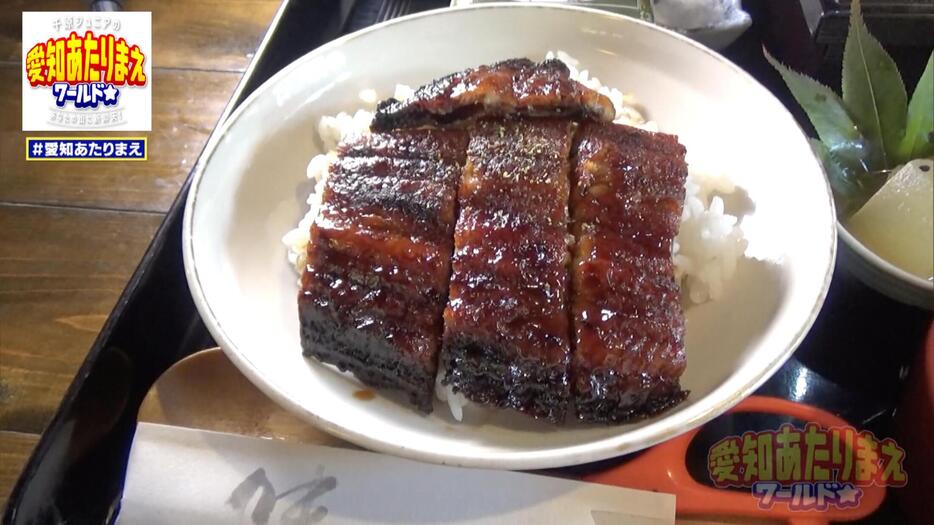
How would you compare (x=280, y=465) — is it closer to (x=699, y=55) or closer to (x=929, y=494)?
(x=929, y=494)

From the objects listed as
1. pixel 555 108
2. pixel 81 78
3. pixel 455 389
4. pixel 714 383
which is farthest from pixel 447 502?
pixel 81 78

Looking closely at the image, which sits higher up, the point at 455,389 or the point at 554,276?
the point at 554,276

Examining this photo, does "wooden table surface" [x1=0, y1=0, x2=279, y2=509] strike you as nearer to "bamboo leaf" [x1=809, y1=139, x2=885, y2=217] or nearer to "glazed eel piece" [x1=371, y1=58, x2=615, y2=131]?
"glazed eel piece" [x1=371, y1=58, x2=615, y2=131]

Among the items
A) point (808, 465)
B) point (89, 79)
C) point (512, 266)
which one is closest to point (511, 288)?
point (512, 266)

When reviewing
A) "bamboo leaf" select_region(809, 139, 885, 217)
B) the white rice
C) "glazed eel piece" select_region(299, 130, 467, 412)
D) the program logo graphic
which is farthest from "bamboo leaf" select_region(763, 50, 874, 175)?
the program logo graphic

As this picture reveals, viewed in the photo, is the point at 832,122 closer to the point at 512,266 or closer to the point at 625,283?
the point at 625,283

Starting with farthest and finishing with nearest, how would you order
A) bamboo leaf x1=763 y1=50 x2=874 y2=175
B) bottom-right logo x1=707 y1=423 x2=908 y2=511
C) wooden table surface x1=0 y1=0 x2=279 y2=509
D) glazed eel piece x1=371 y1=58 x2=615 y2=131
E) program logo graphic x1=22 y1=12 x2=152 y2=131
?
1. program logo graphic x1=22 y1=12 x2=152 y2=131
2. wooden table surface x1=0 y1=0 x2=279 y2=509
3. glazed eel piece x1=371 y1=58 x2=615 y2=131
4. bamboo leaf x1=763 y1=50 x2=874 y2=175
5. bottom-right logo x1=707 y1=423 x2=908 y2=511
